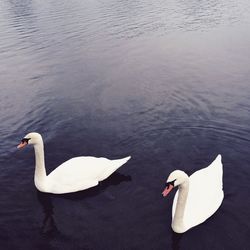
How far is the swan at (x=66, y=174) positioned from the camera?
11906 mm

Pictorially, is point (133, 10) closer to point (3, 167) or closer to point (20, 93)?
point (20, 93)

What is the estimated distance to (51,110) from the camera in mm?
18969

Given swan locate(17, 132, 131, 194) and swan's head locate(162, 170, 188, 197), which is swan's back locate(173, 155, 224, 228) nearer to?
swan's head locate(162, 170, 188, 197)

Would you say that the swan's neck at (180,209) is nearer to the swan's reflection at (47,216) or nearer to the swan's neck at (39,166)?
the swan's reflection at (47,216)

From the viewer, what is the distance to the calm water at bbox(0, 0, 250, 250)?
10539 mm

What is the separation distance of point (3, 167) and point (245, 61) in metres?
19.3

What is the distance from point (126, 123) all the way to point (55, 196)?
20.0 feet

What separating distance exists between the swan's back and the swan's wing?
118 inches

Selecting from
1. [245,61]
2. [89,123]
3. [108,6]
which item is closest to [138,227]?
[89,123]

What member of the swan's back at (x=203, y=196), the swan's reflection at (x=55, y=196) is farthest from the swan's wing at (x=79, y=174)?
the swan's back at (x=203, y=196)

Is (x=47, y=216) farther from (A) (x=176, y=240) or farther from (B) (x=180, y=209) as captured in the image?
(B) (x=180, y=209)

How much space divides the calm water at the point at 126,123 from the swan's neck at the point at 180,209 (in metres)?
0.40

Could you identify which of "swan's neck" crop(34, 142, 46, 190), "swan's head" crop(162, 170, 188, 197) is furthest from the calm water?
"swan's head" crop(162, 170, 188, 197)

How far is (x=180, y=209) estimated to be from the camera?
9.59 metres
